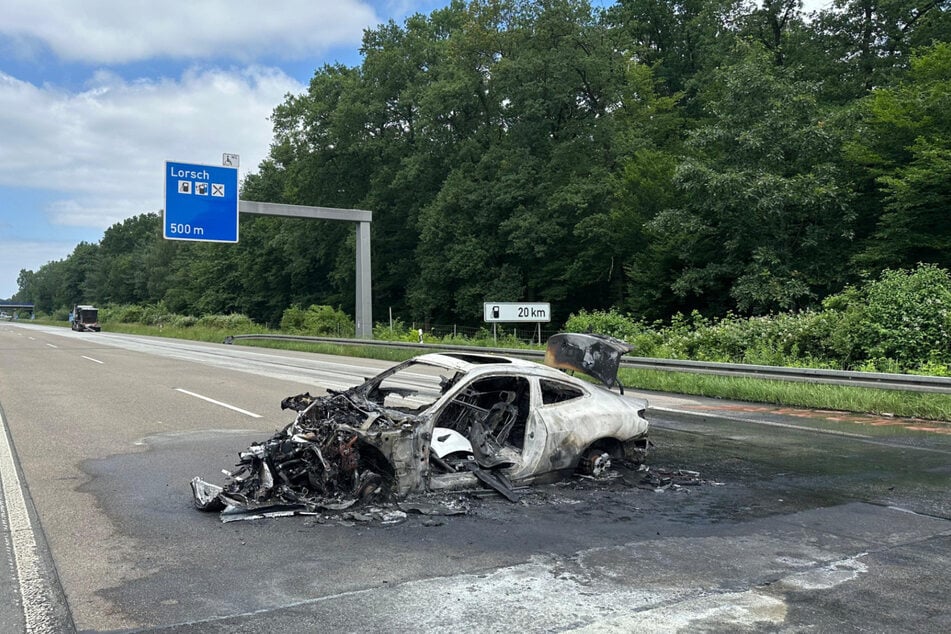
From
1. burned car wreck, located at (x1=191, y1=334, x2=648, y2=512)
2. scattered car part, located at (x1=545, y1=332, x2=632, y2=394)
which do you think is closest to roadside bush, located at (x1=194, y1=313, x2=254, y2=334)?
scattered car part, located at (x1=545, y1=332, x2=632, y2=394)

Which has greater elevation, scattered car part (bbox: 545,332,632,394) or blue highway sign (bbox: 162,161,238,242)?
blue highway sign (bbox: 162,161,238,242)

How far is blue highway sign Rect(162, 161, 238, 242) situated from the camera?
23328mm

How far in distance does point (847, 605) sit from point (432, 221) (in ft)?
130

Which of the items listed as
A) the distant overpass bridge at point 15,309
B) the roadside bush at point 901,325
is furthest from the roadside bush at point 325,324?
the distant overpass bridge at point 15,309

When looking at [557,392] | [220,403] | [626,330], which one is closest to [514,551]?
[557,392]

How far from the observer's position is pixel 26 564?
178 inches

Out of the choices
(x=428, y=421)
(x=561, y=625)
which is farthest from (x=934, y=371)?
(x=561, y=625)

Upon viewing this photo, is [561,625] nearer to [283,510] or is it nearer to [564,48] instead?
[283,510]

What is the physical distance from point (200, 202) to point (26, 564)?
2114cm

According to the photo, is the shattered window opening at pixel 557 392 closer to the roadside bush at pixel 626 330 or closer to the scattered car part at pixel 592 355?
the scattered car part at pixel 592 355

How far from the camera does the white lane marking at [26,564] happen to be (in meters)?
3.71

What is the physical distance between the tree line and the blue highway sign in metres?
16.8

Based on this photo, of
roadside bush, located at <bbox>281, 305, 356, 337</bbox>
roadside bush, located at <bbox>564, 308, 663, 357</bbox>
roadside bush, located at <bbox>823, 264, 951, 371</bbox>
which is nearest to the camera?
roadside bush, located at <bbox>823, 264, 951, 371</bbox>

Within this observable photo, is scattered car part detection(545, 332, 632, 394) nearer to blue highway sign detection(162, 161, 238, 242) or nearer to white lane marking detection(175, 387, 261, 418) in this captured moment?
white lane marking detection(175, 387, 261, 418)
